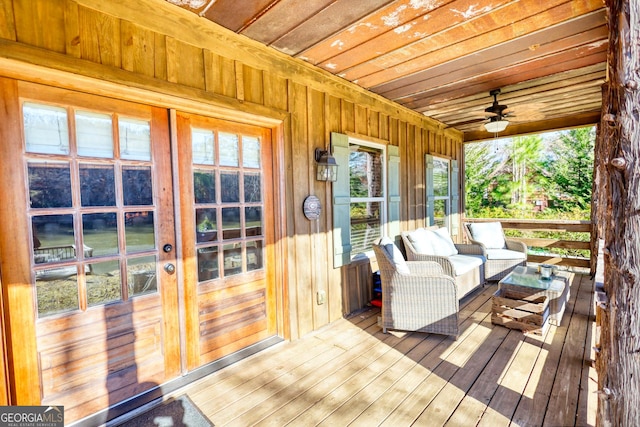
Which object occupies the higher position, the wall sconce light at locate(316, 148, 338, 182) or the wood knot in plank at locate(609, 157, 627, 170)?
the wall sconce light at locate(316, 148, 338, 182)

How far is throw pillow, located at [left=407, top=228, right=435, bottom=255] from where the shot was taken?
370 centimetres

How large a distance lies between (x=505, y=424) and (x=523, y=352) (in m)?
1.00

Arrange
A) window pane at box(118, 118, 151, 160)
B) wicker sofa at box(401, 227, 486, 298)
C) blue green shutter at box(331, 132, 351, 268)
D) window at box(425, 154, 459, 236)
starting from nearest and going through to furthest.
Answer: window pane at box(118, 118, 151, 160)
blue green shutter at box(331, 132, 351, 268)
wicker sofa at box(401, 227, 486, 298)
window at box(425, 154, 459, 236)

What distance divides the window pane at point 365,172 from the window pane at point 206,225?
172 cm

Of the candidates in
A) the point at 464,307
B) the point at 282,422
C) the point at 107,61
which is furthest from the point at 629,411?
the point at 107,61

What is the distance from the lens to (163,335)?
2049mm

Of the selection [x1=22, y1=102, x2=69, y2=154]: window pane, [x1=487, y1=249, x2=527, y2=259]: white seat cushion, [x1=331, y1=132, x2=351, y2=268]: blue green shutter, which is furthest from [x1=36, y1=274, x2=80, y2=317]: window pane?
[x1=487, y1=249, x2=527, y2=259]: white seat cushion

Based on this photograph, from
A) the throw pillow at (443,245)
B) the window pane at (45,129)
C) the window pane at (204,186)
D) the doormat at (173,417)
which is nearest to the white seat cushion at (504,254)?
the throw pillow at (443,245)

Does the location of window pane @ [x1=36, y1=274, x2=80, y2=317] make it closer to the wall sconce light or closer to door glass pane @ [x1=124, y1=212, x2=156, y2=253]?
door glass pane @ [x1=124, y1=212, x2=156, y2=253]

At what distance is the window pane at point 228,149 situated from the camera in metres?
2.33

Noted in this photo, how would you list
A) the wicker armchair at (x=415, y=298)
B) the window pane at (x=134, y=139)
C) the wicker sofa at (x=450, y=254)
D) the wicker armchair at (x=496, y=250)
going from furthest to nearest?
the wicker armchair at (x=496, y=250), the wicker sofa at (x=450, y=254), the wicker armchair at (x=415, y=298), the window pane at (x=134, y=139)

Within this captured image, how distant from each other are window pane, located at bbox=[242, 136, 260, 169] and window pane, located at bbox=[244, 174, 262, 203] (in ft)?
0.30

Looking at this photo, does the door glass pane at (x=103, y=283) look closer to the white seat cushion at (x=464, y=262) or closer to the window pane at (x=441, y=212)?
the white seat cushion at (x=464, y=262)

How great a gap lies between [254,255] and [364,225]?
1.61m
